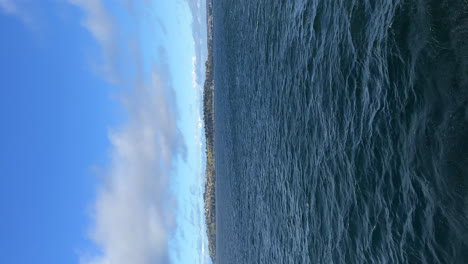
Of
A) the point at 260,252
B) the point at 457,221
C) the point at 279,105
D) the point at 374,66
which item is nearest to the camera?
the point at 457,221

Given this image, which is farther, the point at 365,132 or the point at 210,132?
the point at 210,132

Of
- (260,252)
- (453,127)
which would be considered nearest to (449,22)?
(453,127)

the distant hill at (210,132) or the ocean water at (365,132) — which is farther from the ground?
the ocean water at (365,132)

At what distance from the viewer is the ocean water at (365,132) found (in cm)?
1068

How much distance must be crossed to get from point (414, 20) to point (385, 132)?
3526 millimetres

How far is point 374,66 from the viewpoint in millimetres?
14055

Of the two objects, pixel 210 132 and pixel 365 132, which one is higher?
pixel 365 132

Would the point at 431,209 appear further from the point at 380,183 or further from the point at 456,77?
the point at 456,77

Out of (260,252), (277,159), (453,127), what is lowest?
(260,252)

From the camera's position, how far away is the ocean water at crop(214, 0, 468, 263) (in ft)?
35.0

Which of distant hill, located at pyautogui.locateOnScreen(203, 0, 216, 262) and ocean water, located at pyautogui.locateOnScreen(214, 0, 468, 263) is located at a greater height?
ocean water, located at pyautogui.locateOnScreen(214, 0, 468, 263)

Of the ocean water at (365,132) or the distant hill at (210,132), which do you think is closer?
the ocean water at (365,132)

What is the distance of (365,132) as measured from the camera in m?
14.4

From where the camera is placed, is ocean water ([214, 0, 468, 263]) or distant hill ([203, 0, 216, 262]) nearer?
ocean water ([214, 0, 468, 263])
